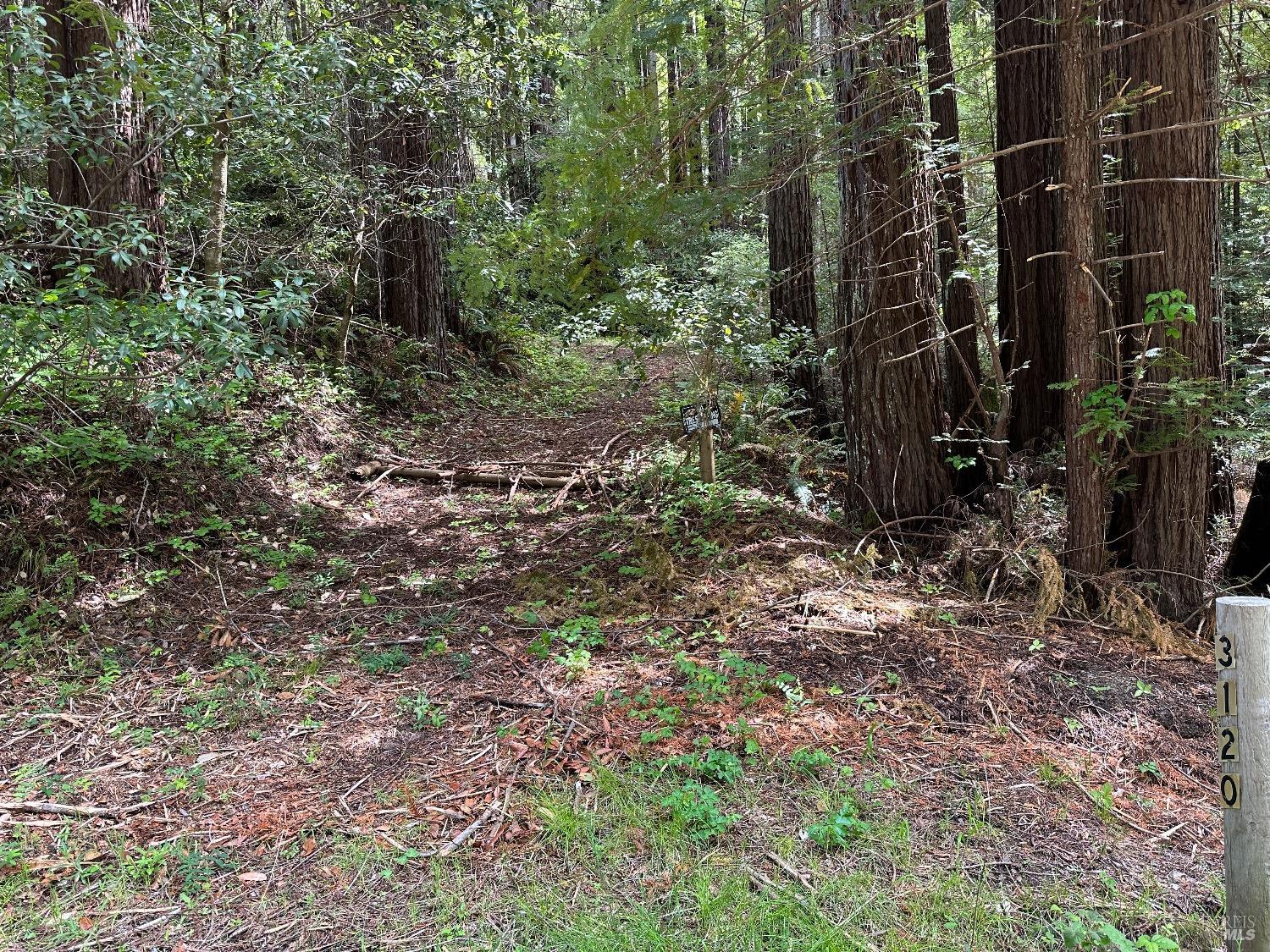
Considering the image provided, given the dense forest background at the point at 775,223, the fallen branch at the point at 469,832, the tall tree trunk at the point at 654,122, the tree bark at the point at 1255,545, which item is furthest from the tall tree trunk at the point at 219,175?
the tree bark at the point at 1255,545

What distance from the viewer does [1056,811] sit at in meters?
2.93

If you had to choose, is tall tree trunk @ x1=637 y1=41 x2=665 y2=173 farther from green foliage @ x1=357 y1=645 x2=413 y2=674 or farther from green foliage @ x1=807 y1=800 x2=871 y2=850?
green foliage @ x1=807 y1=800 x2=871 y2=850

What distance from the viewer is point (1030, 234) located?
7.29 meters

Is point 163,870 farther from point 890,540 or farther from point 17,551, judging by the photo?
point 890,540

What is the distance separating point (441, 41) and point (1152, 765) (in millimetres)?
8281

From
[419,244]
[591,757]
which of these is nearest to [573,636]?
[591,757]

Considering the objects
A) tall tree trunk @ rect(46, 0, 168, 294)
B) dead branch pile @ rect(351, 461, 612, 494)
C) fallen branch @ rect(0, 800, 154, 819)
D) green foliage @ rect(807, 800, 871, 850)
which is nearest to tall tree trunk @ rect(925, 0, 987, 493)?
dead branch pile @ rect(351, 461, 612, 494)

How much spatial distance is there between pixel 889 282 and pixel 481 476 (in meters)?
4.28

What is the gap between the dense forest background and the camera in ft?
14.7

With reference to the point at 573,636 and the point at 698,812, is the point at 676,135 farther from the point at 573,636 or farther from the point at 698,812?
the point at 698,812

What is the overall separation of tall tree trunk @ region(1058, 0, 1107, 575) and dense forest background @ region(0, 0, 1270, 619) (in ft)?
0.06

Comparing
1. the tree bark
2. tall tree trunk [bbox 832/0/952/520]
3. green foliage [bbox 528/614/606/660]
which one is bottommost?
green foliage [bbox 528/614/606/660]

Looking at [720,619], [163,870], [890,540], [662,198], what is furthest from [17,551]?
[890,540]

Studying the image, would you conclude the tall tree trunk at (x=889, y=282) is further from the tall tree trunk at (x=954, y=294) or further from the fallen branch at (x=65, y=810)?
the fallen branch at (x=65, y=810)
